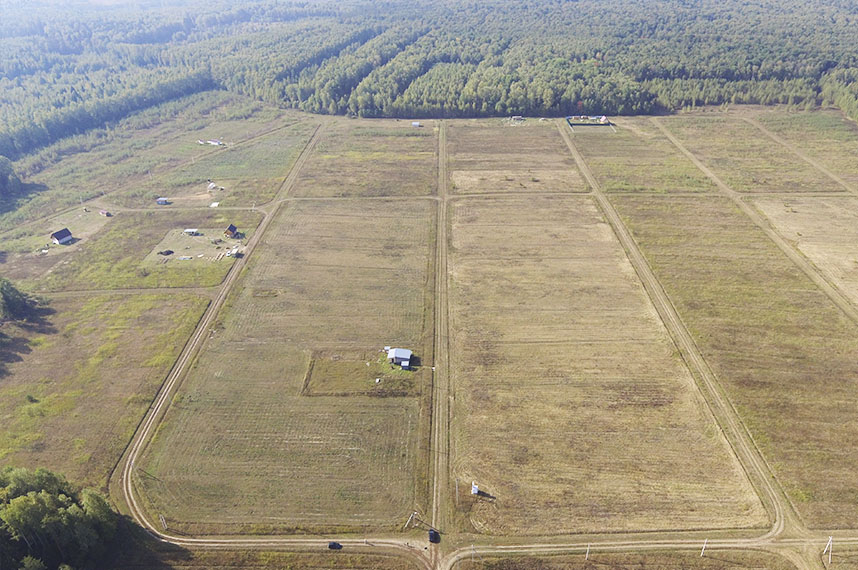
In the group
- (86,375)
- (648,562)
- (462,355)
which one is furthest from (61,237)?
(648,562)

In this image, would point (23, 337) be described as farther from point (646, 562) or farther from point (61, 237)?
point (646, 562)

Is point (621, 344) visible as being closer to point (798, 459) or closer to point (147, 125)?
point (798, 459)

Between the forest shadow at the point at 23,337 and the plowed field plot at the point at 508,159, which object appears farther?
the plowed field plot at the point at 508,159

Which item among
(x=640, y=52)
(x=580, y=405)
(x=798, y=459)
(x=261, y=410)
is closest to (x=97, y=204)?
(x=261, y=410)

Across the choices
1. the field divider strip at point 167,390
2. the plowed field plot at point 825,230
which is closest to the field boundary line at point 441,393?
the field divider strip at point 167,390

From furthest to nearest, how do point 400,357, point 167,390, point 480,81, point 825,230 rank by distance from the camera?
point 480,81, point 825,230, point 400,357, point 167,390

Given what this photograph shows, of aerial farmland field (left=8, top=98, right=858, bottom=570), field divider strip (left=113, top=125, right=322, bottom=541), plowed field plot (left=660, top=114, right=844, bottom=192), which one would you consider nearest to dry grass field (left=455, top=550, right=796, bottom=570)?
aerial farmland field (left=8, top=98, right=858, bottom=570)

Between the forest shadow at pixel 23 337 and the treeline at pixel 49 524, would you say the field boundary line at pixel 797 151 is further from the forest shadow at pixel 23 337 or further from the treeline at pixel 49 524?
the forest shadow at pixel 23 337
